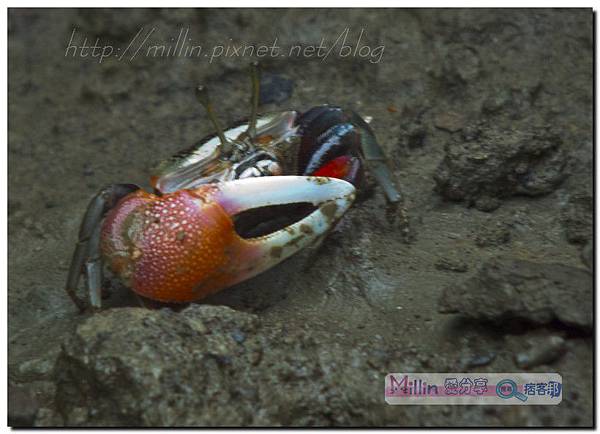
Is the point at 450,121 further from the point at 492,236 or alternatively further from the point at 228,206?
the point at 228,206

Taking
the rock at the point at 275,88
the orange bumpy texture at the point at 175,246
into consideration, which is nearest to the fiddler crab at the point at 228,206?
the orange bumpy texture at the point at 175,246

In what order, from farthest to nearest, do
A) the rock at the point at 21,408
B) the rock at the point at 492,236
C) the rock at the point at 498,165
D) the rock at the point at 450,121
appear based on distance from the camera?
1. the rock at the point at 450,121
2. the rock at the point at 498,165
3. the rock at the point at 492,236
4. the rock at the point at 21,408

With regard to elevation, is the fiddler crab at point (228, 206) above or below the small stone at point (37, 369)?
above

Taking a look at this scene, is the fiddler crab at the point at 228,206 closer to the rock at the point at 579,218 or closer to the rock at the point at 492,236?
the rock at the point at 492,236

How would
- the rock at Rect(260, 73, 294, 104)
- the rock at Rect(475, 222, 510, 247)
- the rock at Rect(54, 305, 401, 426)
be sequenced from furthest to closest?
the rock at Rect(260, 73, 294, 104) → the rock at Rect(475, 222, 510, 247) → the rock at Rect(54, 305, 401, 426)

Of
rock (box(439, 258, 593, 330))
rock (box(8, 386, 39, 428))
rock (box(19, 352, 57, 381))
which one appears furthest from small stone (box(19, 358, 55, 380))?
rock (box(439, 258, 593, 330))

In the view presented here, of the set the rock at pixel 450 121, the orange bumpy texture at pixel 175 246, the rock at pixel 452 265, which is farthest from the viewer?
the rock at pixel 450 121

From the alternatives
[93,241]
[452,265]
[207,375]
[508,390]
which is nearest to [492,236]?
[452,265]

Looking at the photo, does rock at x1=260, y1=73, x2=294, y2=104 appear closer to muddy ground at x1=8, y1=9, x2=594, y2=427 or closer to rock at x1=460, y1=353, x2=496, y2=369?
muddy ground at x1=8, y1=9, x2=594, y2=427
